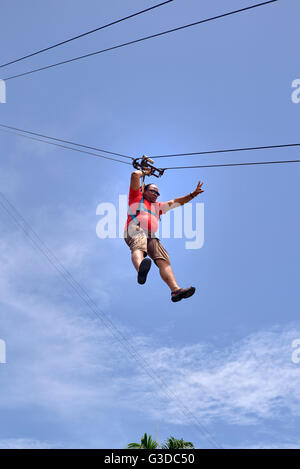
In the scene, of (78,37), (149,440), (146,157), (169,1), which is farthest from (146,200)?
(149,440)

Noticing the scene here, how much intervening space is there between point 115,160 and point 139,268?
3096 millimetres

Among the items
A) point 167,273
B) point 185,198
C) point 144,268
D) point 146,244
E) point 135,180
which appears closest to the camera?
point 144,268

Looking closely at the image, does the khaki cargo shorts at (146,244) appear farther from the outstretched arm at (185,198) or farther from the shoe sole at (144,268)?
the outstretched arm at (185,198)

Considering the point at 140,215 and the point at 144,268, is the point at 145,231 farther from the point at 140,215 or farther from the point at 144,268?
the point at 144,268

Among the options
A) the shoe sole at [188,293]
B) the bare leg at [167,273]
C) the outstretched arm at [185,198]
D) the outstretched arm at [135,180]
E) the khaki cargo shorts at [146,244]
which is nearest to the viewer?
the shoe sole at [188,293]

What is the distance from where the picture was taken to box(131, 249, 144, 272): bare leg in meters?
7.37

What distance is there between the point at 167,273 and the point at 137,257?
0.56 meters

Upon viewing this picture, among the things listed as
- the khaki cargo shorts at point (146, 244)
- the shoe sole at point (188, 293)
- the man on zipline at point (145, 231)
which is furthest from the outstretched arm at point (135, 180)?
the shoe sole at point (188, 293)

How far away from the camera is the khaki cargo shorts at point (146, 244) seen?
7.62 metres

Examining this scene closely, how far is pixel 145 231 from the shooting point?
786 centimetres

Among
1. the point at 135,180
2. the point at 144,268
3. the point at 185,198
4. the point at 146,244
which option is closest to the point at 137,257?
the point at 146,244
